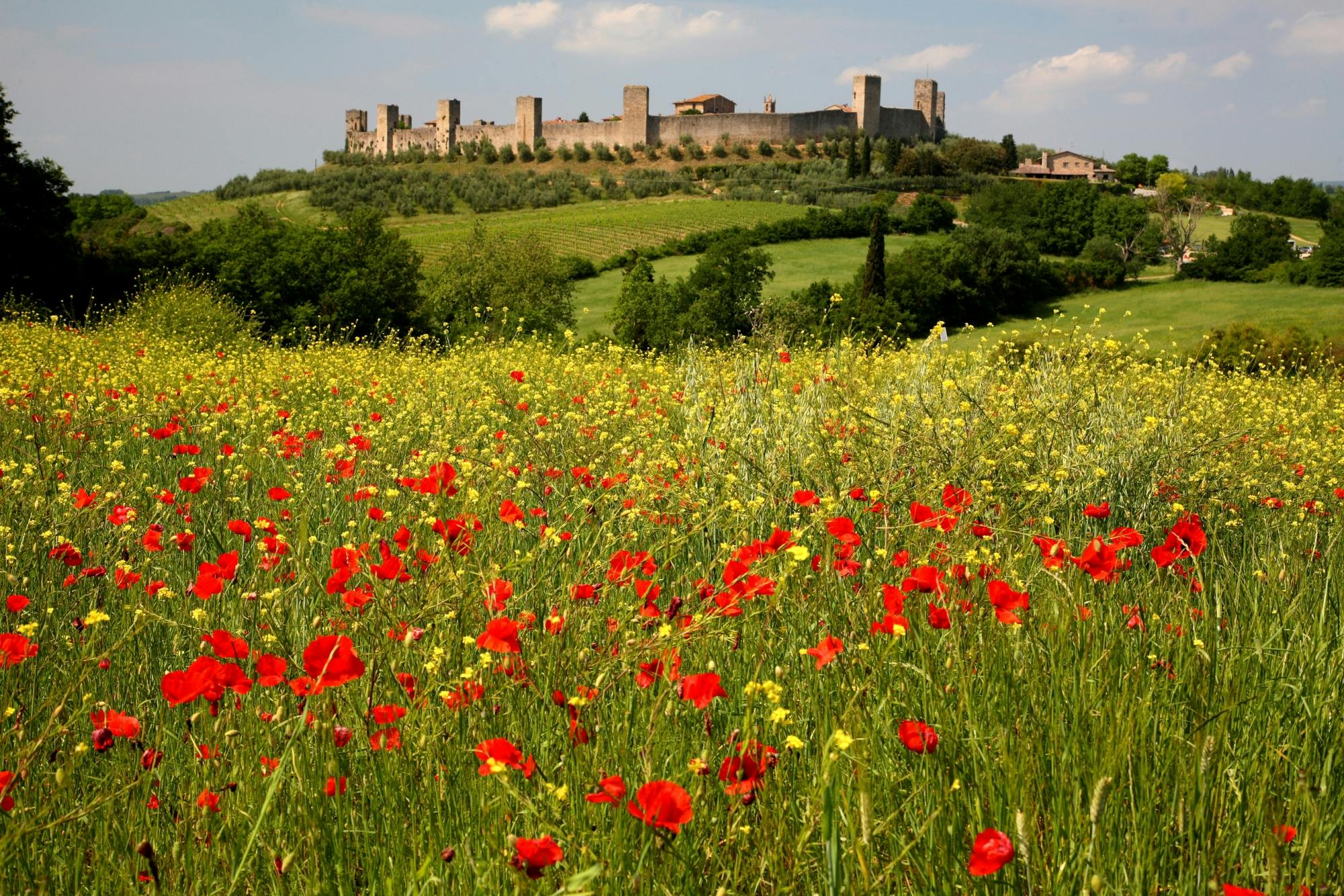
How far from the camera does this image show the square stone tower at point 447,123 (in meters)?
102

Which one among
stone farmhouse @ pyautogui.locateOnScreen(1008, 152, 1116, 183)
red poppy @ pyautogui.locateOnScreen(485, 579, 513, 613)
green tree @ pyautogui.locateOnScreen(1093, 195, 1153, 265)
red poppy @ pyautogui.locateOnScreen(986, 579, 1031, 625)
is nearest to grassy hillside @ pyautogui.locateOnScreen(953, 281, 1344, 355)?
green tree @ pyautogui.locateOnScreen(1093, 195, 1153, 265)

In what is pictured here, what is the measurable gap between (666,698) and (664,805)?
22.8 inches

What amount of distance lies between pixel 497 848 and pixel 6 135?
29426 millimetres

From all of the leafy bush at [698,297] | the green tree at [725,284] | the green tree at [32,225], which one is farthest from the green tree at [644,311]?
the green tree at [32,225]

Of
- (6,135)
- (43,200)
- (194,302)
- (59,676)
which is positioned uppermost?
(6,135)

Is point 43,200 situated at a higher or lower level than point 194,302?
higher

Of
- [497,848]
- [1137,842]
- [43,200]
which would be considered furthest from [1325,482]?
[43,200]

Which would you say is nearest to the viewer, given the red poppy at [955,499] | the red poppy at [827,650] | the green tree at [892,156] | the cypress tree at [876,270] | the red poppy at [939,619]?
the red poppy at [827,650]

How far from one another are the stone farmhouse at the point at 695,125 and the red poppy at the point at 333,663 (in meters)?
93.3

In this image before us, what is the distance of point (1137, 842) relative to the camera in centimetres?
143

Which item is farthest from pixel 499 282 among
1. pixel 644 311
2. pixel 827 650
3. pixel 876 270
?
pixel 827 650

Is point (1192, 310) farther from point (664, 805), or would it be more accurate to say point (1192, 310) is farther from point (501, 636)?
point (664, 805)

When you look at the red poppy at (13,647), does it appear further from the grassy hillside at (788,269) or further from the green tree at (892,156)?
the green tree at (892,156)

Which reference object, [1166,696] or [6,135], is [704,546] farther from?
[6,135]
